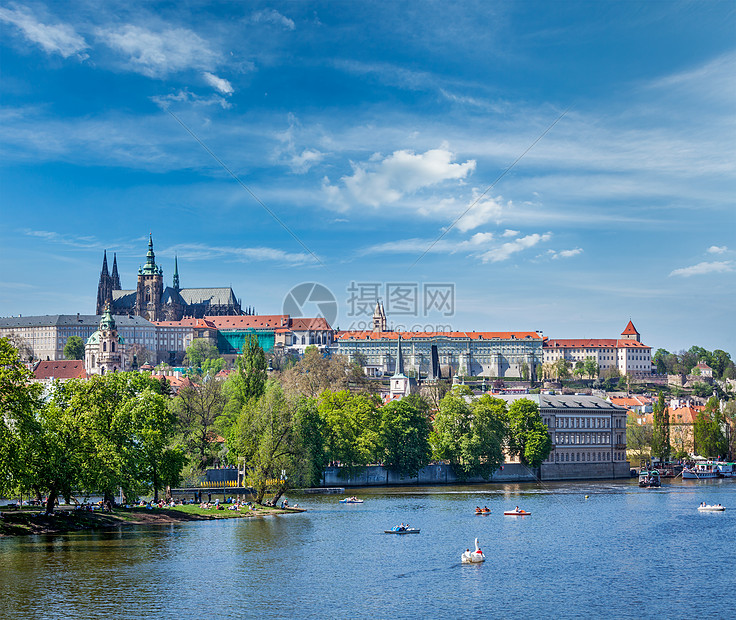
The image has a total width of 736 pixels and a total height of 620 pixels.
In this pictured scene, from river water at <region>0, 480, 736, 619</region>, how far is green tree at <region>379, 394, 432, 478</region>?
28915mm

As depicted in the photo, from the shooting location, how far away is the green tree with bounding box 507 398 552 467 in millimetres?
104438

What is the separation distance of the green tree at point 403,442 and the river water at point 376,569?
2892cm

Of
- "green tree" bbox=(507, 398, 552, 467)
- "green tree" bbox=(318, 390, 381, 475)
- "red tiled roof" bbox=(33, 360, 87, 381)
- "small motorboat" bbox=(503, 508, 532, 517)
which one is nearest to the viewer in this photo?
"small motorboat" bbox=(503, 508, 532, 517)

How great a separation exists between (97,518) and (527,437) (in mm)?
63229

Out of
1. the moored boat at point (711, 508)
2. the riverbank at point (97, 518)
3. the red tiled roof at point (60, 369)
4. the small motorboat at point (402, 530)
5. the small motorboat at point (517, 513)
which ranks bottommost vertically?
the moored boat at point (711, 508)

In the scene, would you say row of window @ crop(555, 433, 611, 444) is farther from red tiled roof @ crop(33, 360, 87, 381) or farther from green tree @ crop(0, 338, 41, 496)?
red tiled roof @ crop(33, 360, 87, 381)

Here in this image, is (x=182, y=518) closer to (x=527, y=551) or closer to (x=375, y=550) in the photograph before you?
(x=375, y=550)

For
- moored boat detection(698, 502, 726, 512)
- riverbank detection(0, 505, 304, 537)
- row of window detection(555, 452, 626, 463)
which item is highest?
row of window detection(555, 452, 626, 463)

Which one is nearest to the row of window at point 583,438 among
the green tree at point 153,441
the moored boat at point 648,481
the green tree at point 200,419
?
the moored boat at point 648,481

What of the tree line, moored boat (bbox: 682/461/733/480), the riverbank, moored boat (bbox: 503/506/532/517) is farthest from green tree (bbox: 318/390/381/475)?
moored boat (bbox: 682/461/733/480)

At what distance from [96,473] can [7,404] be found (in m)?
8.93

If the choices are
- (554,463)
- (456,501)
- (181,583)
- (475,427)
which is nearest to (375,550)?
(181,583)

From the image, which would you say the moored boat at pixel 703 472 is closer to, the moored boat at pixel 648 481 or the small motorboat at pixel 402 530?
the moored boat at pixel 648 481

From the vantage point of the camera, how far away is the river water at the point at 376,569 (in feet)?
109
